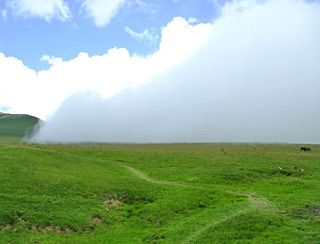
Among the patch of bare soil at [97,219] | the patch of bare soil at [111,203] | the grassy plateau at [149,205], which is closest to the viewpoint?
the grassy plateau at [149,205]

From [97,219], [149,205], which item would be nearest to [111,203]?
[97,219]

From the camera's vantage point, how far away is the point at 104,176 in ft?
129

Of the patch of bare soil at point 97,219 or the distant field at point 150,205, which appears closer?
the distant field at point 150,205

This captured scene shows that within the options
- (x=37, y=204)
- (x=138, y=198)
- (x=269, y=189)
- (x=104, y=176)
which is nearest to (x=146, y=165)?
(x=104, y=176)

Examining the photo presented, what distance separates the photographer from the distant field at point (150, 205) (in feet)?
67.6

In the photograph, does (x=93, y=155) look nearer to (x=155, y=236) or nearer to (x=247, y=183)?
(x=247, y=183)

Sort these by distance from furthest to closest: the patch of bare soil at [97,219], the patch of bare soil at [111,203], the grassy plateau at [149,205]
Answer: the patch of bare soil at [111,203], the patch of bare soil at [97,219], the grassy plateau at [149,205]

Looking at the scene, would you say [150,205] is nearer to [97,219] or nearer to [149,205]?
[149,205]

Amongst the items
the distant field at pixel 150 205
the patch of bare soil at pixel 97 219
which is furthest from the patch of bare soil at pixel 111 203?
the patch of bare soil at pixel 97 219

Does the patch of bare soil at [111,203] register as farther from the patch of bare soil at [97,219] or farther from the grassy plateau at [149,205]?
the patch of bare soil at [97,219]

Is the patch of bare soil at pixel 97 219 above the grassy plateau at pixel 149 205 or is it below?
below

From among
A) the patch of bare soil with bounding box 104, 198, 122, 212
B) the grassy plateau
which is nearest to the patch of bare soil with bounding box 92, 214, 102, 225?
the grassy plateau

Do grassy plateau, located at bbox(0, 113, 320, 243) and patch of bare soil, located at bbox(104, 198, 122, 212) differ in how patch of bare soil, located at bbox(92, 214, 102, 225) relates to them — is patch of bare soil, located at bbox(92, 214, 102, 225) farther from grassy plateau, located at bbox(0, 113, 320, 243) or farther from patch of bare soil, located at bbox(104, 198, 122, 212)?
patch of bare soil, located at bbox(104, 198, 122, 212)

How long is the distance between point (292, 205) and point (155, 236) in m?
15.1
